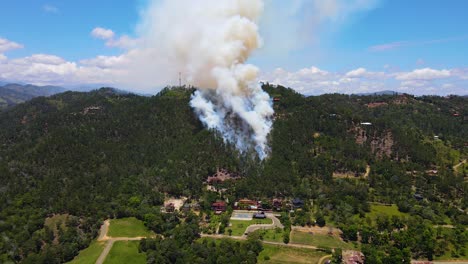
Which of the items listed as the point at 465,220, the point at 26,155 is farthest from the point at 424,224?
the point at 26,155

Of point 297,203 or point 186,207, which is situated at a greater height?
point 297,203

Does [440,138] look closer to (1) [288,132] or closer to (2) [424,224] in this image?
(1) [288,132]

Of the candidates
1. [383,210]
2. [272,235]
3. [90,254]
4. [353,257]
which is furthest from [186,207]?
[383,210]

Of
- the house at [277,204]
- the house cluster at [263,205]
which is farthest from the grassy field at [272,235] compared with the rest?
the house at [277,204]

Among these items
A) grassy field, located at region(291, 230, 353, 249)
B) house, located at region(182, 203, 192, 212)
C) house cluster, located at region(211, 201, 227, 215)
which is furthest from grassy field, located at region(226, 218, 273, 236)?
house, located at region(182, 203, 192, 212)

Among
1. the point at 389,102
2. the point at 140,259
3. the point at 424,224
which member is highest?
the point at 389,102

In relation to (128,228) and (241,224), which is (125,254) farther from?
(241,224)
